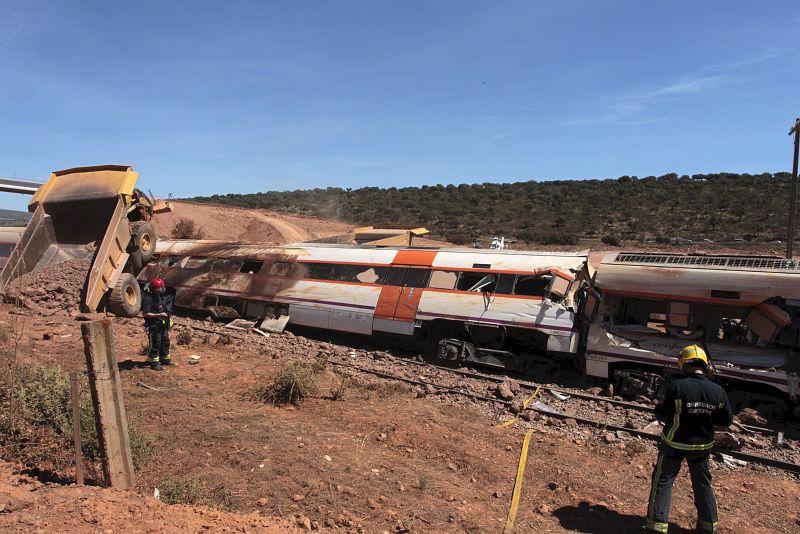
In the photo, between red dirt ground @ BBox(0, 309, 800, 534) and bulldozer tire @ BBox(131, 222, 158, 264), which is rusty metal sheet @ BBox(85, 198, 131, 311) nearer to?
bulldozer tire @ BBox(131, 222, 158, 264)

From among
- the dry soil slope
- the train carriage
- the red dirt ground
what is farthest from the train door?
the dry soil slope

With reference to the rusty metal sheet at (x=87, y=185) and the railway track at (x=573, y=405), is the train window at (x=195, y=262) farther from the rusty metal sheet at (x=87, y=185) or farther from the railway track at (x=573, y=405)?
the rusty metal sheet at (x=87, y=185)

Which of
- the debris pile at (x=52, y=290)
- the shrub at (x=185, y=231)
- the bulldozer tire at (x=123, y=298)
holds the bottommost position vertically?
the debris pile at (x=52, y=290)

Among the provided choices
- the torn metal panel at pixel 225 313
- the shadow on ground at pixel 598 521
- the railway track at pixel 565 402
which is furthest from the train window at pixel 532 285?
the torn metal panel at pixel 225 313

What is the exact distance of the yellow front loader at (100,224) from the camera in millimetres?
5930

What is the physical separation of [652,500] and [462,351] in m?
7.39

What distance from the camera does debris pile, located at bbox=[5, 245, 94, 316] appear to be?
15.9 metres

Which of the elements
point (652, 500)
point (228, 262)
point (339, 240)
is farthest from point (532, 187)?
point (652, 500)

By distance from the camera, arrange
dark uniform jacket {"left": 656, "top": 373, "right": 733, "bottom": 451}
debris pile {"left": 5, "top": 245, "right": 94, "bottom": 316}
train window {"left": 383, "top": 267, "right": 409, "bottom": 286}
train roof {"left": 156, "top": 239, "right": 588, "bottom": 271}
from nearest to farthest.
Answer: dark uniform jacket {"left": 656, "top": 373, "right": 733, "bottom": 451} < train roof {"left": 156, "top": 239, "right": 588, "bottom": 271} < train window {"left": 383, "top": 267, "right": 409, "bottom": 286} < debris pile {"left": 5, "top": 245, "right": 94, "bottom": 316}

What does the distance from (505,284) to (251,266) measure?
27.8ft

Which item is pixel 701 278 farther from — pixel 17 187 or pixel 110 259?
pixel 17 187

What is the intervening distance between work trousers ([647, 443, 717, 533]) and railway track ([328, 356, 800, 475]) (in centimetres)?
340

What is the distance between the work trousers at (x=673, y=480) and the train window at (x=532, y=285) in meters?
6.82

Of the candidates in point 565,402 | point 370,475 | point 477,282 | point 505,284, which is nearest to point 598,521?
point 370,475
